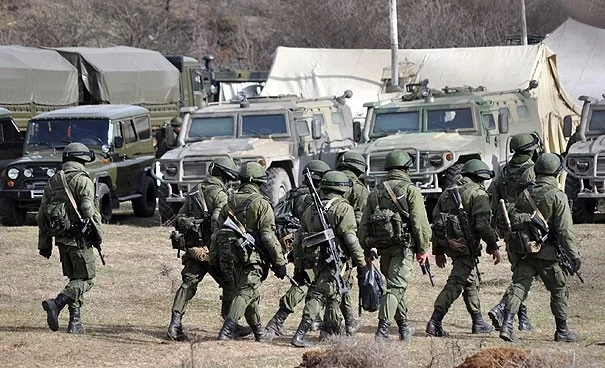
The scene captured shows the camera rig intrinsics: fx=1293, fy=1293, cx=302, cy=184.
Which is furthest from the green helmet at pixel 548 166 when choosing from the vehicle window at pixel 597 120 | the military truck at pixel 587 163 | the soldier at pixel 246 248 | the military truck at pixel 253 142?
the vehicle window at pixel 597 120

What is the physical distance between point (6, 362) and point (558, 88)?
15338 mm

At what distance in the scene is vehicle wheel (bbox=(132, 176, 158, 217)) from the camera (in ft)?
65.5

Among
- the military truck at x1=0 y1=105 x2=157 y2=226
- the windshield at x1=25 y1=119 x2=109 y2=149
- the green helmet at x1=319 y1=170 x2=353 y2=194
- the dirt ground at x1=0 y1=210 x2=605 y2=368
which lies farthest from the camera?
the windshield at x1=25 y1=119 x2=109 y2=149

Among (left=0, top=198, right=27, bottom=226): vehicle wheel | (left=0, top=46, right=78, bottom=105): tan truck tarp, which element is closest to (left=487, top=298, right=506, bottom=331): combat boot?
(left=0, top=198, right=27, bottom=226): vehicle wheel

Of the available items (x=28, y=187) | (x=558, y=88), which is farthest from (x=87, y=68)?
(x=558, y=88)

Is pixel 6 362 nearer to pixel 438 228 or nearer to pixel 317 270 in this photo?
pixel 317 270

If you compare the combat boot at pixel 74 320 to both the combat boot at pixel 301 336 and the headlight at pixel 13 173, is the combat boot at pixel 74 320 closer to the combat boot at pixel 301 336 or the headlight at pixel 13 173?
the combat boot at pixel 301 336

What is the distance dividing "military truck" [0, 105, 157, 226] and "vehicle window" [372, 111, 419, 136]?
3.67 metres

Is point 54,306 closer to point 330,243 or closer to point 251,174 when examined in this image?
point 251,174

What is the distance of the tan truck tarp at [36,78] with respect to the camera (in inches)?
899

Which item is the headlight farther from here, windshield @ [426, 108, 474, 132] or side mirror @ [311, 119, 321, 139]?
windshield @ [426, 108, 474, 132]

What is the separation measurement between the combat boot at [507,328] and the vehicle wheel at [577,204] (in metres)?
8.33

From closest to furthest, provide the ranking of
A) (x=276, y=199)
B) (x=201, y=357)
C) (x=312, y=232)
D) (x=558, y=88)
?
(x=201, y=357) → (x=312, y=232) → (x=276, y=199) → (x=558, y=88)

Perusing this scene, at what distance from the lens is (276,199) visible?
17.7m
